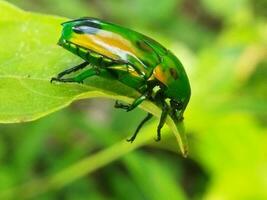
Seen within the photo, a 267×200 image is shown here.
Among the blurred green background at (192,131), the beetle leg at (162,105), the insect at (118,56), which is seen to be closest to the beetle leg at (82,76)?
the insect at (118,56)

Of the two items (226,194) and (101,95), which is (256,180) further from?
(101,95)

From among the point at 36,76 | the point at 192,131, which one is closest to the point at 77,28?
the point at 36,76

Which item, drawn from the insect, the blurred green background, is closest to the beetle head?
the insect

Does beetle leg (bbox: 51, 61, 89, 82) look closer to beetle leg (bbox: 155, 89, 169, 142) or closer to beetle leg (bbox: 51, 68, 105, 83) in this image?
beetle leg (bbox: 51, 68, 105, 83)

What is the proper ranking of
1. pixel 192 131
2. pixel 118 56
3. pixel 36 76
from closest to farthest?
pixel 36 76, pixel 118 56, pixel 192 131

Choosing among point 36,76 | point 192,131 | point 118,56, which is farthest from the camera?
point 192,131

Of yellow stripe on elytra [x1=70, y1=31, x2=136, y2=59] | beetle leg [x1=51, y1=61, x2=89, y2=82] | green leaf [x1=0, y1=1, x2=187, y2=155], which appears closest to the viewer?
green leaf [x1=0, y1=1, x2=187, y2=155]

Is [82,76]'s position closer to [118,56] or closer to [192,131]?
[118,56]

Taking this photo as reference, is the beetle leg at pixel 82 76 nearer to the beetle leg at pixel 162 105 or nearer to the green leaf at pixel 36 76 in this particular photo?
the green leaf at pixel 36 76
